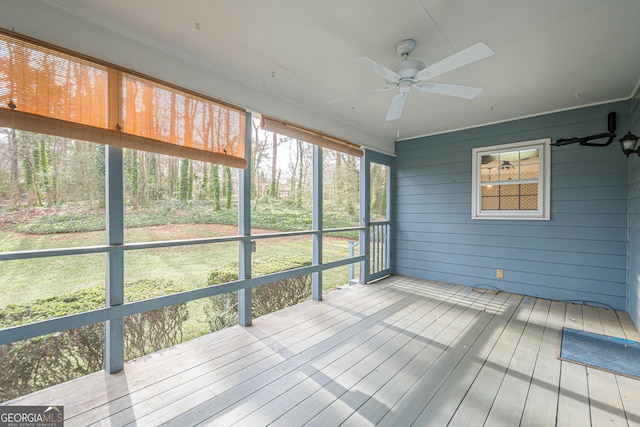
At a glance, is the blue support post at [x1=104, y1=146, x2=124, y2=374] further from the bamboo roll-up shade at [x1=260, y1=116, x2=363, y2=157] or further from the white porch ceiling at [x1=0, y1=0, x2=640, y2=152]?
the bamboo roll-up shade at [x1=260, y1=116, x2=363, y2=157]

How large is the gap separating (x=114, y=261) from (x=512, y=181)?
4761 mm

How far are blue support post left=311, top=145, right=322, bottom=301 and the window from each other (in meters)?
2.43

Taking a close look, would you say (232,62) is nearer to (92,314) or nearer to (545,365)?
(92,314)

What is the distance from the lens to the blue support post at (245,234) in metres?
2.86

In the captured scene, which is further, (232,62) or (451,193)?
(451,193)

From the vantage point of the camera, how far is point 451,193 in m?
4.48

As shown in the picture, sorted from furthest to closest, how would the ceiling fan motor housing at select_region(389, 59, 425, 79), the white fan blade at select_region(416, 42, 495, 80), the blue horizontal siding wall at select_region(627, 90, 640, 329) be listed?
the blue horizontal siding wall at select_region(627, 90, 640, 329), the ceiling fan motor housing at select_region(389, 59, 425, 79), the white fan blade at select_region(416, 42, 495, 80)

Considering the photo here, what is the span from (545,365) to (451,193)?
277 centimetres

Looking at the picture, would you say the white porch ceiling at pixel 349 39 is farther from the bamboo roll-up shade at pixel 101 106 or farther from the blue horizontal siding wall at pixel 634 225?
the blue horizontal siding wall at pixel 634 225

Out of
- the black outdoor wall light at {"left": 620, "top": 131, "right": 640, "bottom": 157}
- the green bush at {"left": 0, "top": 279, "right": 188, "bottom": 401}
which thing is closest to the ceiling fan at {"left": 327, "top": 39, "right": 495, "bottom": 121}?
the black outdoor wall light at {"left": 620, "top": 131, "right": 640, "bottom": 157}

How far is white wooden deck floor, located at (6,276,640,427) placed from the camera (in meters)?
1.65

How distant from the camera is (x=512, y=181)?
13.0 ft

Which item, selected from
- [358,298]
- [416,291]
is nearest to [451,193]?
[416,291]

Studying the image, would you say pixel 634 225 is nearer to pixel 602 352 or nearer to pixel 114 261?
pixel 602 352
